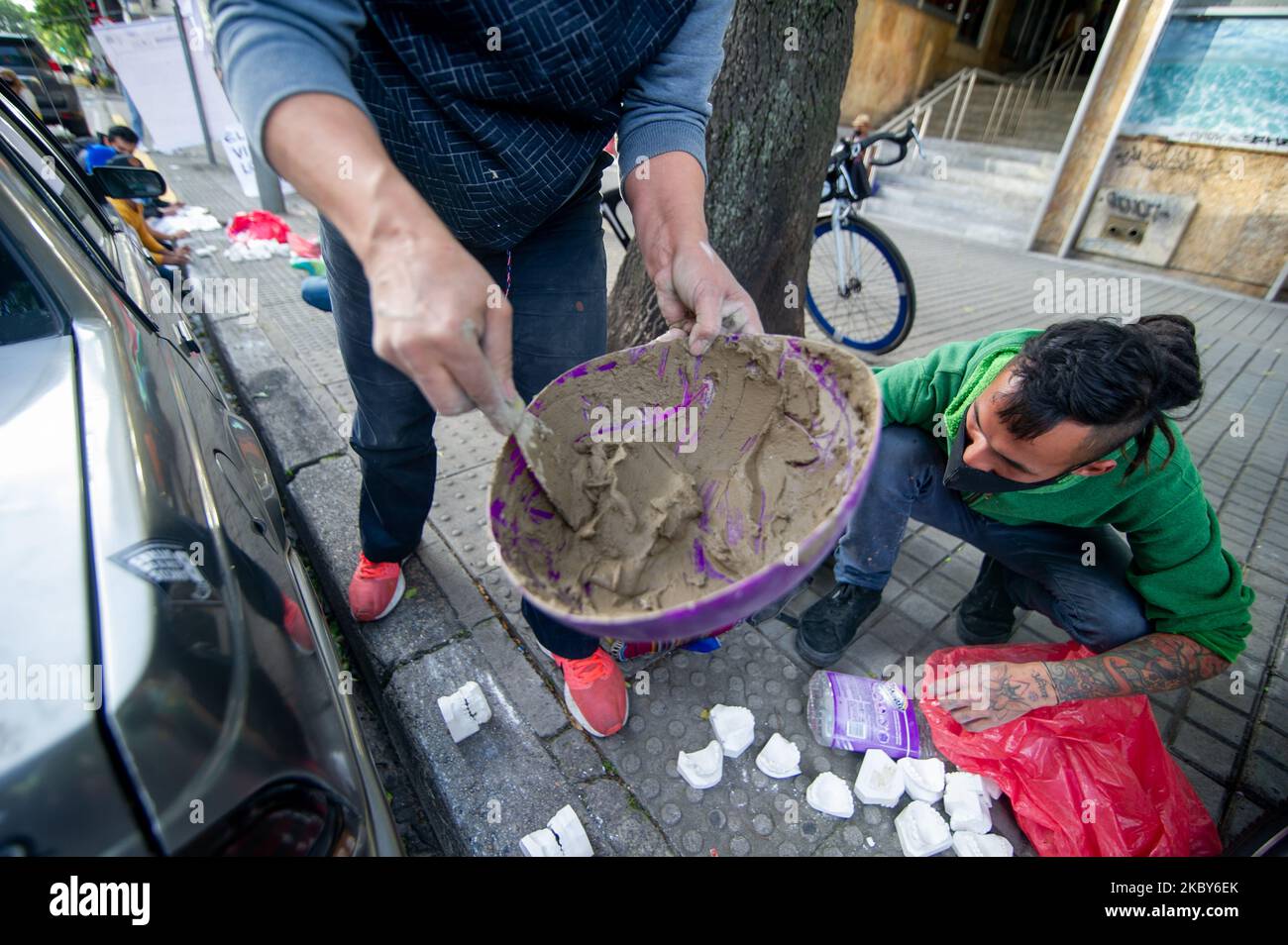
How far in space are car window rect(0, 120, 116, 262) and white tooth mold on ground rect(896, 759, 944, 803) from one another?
2.76 metres

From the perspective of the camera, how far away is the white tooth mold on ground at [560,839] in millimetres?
1480

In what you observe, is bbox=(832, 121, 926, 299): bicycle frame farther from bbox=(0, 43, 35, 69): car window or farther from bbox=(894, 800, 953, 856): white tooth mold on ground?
bbox=(0, 43, 35, 69): car window

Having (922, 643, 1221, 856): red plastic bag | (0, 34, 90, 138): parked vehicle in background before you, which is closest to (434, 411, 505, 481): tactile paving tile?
(922, 643, 1221, 856): red plastic bag

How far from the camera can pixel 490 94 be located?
1095mm

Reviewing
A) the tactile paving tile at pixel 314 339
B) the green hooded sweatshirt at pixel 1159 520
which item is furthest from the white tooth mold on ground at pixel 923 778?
the tactile paving tile at pixel 314 339

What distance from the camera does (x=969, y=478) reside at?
5.63 feet

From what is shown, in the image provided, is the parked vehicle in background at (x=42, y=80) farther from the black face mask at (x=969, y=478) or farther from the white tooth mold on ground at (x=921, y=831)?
the white tooth mold on ground at (x=921, y=831)

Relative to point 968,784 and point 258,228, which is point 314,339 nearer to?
point 258,228

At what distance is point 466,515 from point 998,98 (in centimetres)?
1205

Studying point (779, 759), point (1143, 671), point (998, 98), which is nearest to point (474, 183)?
point (779, 759)

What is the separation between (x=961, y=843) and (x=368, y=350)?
2.01m

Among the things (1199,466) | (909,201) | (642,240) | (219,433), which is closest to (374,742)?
(219,433)

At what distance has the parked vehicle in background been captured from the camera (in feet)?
26.1

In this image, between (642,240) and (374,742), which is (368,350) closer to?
(642,240)
